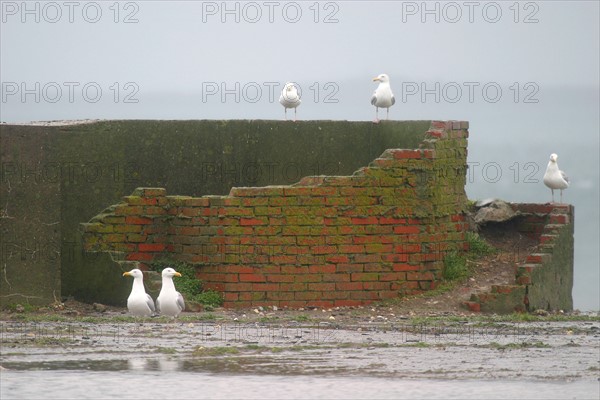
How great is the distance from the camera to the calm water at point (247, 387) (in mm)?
10328

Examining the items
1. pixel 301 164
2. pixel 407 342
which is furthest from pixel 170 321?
pixel 301 164

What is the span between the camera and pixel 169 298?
14.6m

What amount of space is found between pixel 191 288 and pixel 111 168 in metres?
1.76

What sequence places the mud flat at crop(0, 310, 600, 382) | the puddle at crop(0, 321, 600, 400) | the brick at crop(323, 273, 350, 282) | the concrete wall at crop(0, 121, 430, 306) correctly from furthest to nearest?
the brick at crop(323, 273, 350, 282), the concrete wall at crop(0, 121, 430, 306), the mud flat at crop(0, 310, 600, 382), the puddle at crop(0, 321, 600, 400)

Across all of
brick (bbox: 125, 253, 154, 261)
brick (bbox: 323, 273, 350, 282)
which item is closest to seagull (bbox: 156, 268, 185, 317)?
brick (bbox: 125, 253, 154, 261)

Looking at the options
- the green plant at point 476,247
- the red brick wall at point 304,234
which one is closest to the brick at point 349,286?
the red brick wall at point 304,234

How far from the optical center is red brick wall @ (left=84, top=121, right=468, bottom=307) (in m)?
15.5

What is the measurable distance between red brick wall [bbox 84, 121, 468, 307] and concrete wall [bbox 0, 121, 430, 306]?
447mm

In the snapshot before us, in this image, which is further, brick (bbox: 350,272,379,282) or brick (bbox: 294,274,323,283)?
brick (bbox: 350,272,379,282)

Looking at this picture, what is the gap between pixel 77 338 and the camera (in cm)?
1282

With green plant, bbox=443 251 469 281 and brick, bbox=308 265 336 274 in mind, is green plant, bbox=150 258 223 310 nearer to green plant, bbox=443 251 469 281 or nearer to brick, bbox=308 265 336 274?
brick, bbox=308 265 336 274

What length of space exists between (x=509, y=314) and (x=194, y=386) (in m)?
5.82

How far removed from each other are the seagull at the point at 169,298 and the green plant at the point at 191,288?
25.8 inches

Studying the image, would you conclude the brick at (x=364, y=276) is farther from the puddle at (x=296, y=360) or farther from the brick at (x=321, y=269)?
the puddle at (x=296, y=360)
